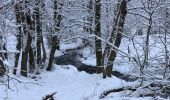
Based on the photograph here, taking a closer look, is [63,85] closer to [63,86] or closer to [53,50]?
[63,86]

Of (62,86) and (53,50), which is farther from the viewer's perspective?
(53,50)

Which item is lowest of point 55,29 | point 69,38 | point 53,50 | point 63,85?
point 63,85

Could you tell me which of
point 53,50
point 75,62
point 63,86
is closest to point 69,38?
point 53,50

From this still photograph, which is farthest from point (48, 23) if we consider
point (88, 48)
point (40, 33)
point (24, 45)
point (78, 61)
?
point (88, 48)

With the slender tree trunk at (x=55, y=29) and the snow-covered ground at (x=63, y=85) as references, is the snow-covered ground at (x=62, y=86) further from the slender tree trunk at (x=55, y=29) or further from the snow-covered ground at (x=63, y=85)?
the slender tree trunk at (x=55, y=29)

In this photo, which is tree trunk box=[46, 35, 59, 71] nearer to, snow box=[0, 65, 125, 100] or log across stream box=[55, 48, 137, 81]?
snow box=[0, 65, 125, 100]

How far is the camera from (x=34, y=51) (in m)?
22.5

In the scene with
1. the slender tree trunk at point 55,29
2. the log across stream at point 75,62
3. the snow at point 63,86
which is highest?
the slender tree trunk at point 55,29

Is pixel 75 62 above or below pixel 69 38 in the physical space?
below

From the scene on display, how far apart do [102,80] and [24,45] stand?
182 inches

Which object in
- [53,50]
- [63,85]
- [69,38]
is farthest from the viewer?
[53,50]

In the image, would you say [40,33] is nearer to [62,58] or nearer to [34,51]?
[34,51]

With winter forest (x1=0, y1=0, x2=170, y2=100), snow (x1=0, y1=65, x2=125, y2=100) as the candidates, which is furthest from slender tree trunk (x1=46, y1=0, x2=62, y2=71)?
snow (x1=0, y1=65, x2=125, y2=100)

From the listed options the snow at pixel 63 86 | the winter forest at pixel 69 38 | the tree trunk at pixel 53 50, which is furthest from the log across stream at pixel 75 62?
the tree trunk at pixel 53 50
